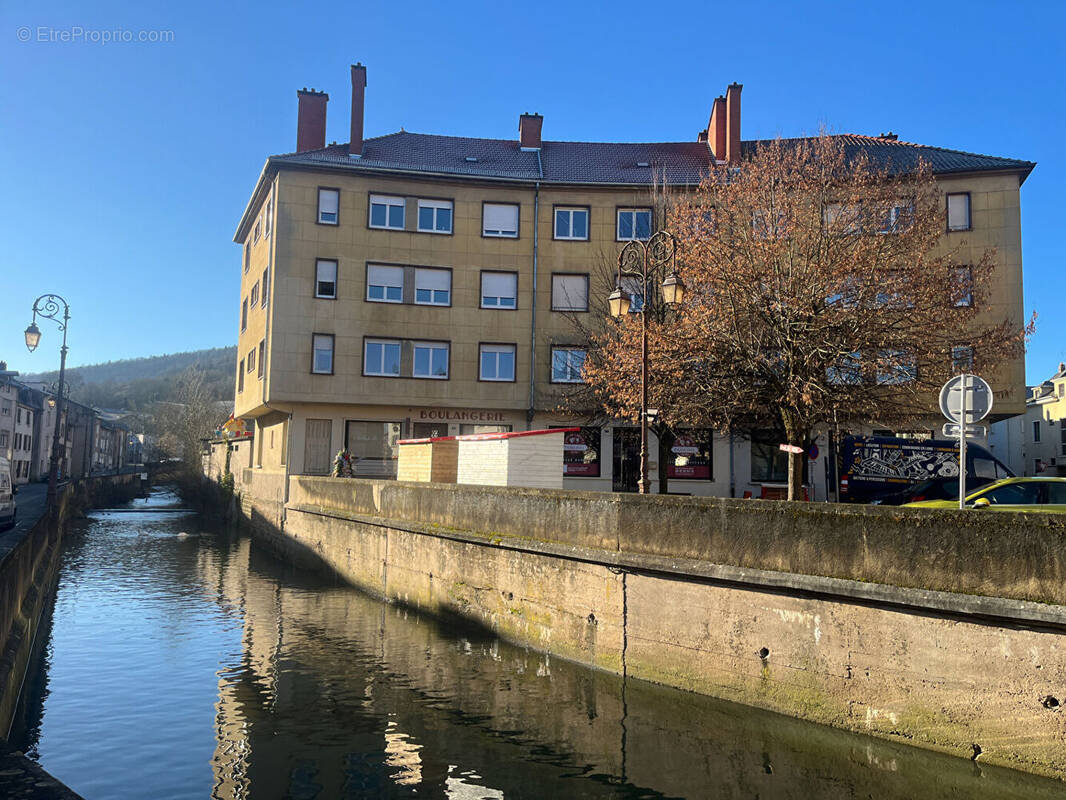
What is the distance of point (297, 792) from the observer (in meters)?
8.12

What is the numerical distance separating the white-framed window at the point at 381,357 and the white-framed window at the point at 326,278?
225 cm

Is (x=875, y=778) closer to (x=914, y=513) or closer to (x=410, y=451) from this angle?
(x=914, y=513)

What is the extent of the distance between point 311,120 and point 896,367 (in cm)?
2508

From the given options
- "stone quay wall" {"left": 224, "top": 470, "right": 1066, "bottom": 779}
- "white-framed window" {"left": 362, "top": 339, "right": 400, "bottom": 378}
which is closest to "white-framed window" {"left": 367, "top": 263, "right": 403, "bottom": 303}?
"white-framed window" {"left": 362, "top": 339, "right": 400, "bottom": 378}

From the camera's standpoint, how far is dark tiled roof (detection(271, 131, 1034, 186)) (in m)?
31.5

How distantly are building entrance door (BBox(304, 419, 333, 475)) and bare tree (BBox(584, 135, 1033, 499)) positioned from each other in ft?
46.2

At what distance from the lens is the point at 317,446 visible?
107ft

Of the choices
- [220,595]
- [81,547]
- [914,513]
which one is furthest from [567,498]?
[81,547]

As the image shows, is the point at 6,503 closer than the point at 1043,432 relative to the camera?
Yes

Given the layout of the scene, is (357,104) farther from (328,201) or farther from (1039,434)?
(1039,434)

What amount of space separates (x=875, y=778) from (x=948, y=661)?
4.33 ft

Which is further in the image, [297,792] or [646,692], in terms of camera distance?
[646,692]

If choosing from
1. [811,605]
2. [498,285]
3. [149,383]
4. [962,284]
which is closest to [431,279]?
[498,285]

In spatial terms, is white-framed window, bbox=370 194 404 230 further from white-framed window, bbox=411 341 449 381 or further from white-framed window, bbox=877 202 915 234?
white-framed window, bbox=877 202 915 234
